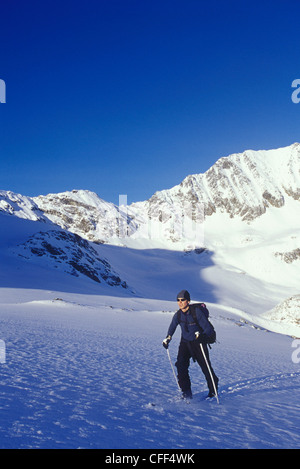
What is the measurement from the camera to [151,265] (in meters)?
107

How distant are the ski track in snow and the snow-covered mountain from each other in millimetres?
33661

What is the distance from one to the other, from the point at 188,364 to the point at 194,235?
14664 cm

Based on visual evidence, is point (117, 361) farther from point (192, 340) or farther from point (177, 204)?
point (177, 204)

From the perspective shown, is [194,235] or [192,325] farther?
[194,235]

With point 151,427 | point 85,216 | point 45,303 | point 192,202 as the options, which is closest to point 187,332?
point 151,427

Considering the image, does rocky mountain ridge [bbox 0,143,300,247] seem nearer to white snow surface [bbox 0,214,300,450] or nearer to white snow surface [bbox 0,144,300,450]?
white snow surface [bbox 0,144,300,450]

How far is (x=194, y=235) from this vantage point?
152m

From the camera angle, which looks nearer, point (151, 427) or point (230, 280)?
point (151, 427)

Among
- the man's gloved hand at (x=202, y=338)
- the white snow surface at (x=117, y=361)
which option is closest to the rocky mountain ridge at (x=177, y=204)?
the white snow surface at (x=117, y=361)

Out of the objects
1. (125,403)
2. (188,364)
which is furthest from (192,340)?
(125,403)

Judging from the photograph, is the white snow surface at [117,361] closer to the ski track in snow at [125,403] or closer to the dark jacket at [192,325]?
the ski track in snow at [125,403]

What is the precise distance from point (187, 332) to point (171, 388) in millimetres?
1129

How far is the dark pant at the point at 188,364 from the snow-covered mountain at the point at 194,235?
115 ft

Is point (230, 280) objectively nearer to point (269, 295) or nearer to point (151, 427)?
point (269, 295)
